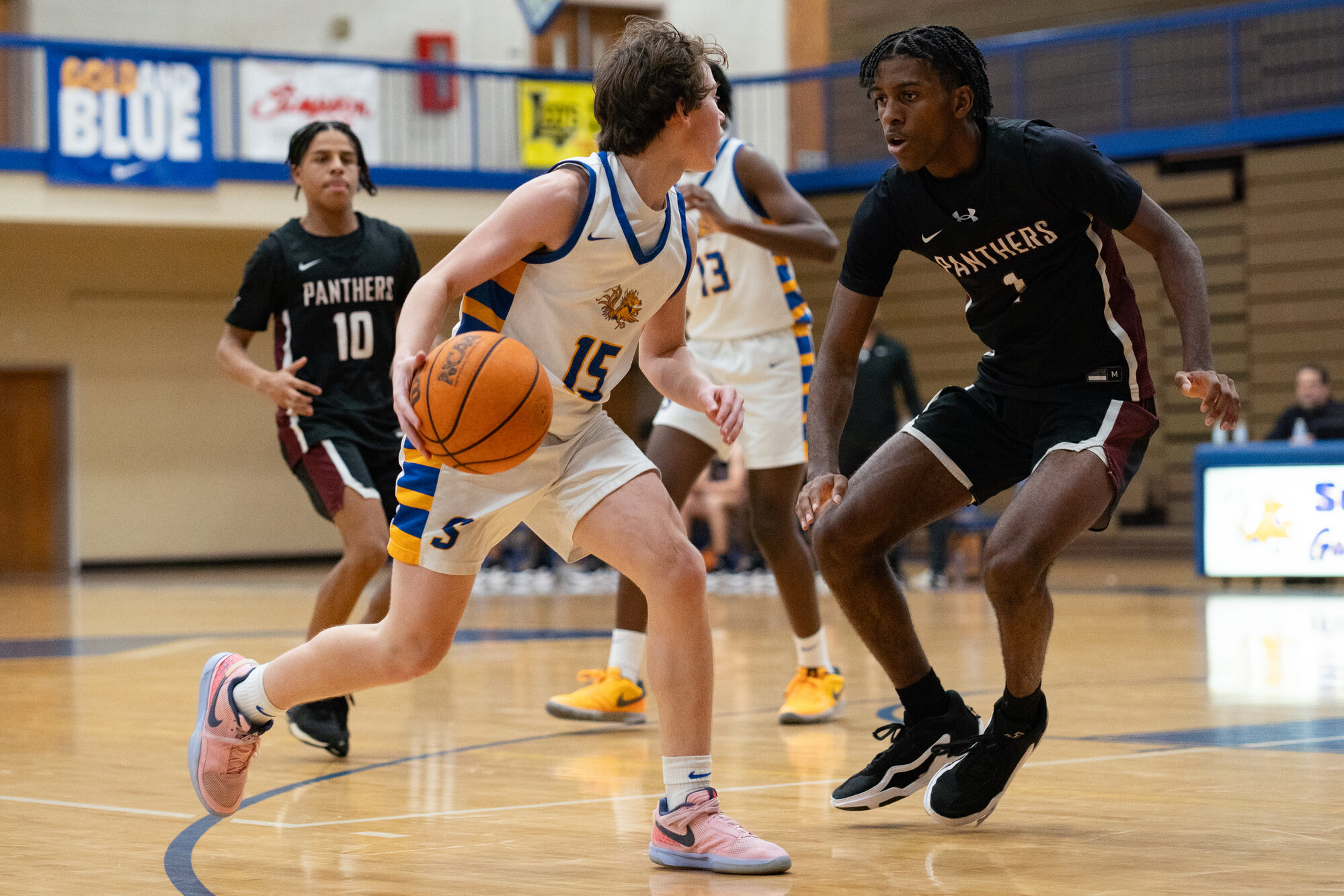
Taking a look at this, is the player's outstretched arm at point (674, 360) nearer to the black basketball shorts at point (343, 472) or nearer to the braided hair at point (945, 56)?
the braided hair at point (945, 56)

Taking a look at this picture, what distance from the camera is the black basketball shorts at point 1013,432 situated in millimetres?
3738

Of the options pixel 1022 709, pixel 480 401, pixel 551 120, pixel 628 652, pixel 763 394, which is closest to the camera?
pixel 480 401

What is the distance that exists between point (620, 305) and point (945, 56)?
3.21 ft

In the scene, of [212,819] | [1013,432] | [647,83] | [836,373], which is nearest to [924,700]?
[1013,432]

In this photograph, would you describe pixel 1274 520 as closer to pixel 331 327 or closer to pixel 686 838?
pixel 331 327

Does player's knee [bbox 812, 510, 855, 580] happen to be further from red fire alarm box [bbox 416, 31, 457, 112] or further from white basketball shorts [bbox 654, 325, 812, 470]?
red fire alarm box [bbox 416, 31, 457, 112]

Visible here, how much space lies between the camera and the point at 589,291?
11.4 ft

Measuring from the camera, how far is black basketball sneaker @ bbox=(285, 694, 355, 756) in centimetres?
482

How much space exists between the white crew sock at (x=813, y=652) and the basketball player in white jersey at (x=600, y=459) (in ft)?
7.30

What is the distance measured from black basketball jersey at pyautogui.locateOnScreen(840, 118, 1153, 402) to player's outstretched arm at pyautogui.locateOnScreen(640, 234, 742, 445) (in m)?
0.48

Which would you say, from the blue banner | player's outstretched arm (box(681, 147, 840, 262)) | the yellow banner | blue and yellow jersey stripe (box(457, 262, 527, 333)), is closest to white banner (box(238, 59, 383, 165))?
the blue banner

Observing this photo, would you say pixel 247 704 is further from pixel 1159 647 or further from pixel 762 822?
pixel 1159 647

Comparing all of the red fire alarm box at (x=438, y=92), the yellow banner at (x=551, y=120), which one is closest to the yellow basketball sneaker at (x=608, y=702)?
the yellow banner at (x=551, y=120)

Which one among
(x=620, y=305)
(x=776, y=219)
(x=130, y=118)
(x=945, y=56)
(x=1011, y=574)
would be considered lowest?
(x=1011, y=574)
